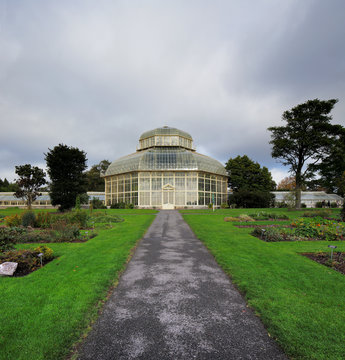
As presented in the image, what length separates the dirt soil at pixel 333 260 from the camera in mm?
6974

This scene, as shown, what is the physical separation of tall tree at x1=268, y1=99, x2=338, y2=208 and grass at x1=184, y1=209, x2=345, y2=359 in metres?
30.9

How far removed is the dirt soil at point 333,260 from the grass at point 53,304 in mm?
6884

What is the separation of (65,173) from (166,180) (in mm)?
19363

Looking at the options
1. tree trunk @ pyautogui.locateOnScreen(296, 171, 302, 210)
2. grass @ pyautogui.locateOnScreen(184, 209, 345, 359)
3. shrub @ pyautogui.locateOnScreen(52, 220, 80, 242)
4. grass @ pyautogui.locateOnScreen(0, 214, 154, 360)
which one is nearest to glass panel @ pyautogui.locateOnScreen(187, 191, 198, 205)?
tree trunk @ pyautogui.locateOnScreen(296, 171, 302, 210)

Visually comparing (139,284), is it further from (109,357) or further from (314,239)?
(314,239)

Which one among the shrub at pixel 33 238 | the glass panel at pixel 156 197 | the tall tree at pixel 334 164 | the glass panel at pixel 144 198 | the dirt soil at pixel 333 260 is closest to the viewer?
the dirt soil at pixel 333 260

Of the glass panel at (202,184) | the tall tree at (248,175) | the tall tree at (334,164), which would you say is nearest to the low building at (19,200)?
the glass panel at (202,184)

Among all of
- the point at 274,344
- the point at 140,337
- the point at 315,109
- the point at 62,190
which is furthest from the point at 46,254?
the point at 315,109

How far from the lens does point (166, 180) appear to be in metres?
43.0

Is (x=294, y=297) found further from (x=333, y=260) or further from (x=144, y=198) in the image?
(x=144, y=198)

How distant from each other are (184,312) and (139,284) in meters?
1.78

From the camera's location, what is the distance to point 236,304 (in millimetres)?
4574

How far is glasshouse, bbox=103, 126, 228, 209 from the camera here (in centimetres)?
4249

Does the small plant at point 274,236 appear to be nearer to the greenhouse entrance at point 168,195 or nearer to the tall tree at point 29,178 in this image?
the greenhouse entrance at point 168,195
